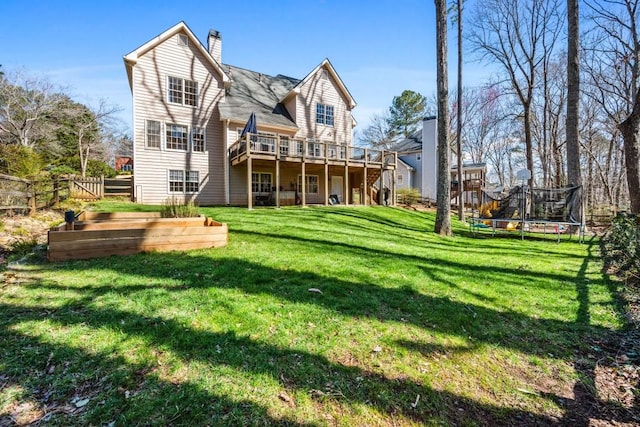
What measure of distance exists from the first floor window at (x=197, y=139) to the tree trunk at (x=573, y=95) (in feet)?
51.7

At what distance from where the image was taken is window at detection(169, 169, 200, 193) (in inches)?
591

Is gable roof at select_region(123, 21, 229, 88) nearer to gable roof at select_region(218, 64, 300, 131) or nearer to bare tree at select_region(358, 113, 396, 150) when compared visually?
gable roof at select_region(218, 64, 300, 131)

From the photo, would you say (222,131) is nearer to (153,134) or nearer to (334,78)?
(153,134)

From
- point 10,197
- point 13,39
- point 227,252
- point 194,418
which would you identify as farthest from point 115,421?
point 13,39

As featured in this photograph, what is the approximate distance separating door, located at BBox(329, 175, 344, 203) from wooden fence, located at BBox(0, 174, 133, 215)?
37.4 feet

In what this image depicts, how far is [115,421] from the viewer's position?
5.80ft

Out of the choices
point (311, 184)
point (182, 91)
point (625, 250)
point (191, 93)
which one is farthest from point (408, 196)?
point (625, 250)

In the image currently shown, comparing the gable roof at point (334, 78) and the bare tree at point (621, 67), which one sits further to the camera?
the gable roof at point (334, 78)

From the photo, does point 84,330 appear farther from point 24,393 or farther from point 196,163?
point 196,163

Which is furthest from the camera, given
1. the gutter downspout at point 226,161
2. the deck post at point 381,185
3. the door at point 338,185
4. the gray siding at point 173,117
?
the door at point 338,185

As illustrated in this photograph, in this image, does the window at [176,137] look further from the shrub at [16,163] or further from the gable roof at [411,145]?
the gable roof at [411,145]

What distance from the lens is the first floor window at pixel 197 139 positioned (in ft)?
50.5

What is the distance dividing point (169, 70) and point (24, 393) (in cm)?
1636

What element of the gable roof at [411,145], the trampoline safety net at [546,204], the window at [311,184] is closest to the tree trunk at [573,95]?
the trampoline safety net at [546,204]
